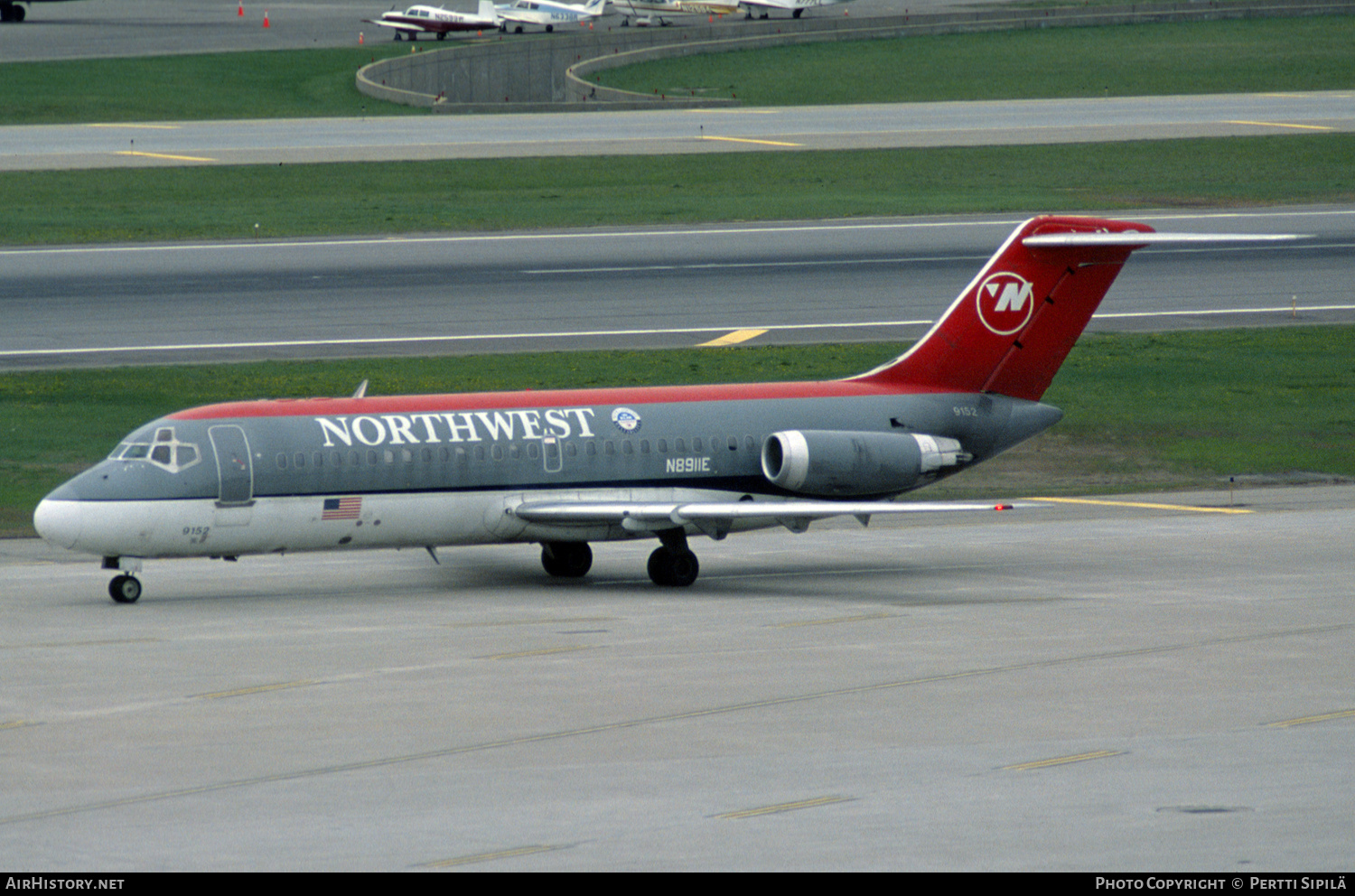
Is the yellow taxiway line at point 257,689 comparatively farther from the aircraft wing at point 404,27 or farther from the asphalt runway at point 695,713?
the aircraft wing at point 404,27

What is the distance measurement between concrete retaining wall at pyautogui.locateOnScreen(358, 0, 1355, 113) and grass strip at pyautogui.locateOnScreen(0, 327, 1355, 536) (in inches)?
1663

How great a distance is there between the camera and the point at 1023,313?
114 feet

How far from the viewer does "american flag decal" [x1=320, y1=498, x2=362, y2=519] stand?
30.1m

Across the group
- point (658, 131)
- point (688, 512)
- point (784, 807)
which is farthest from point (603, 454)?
point (658, 131)

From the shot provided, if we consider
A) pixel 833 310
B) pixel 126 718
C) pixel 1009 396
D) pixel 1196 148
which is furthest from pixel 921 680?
pixel 1196 148

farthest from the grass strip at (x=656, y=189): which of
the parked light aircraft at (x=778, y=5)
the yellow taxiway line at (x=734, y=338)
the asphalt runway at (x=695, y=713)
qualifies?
the parked light aircraft at (x=778, y=5)

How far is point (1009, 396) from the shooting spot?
35.0m

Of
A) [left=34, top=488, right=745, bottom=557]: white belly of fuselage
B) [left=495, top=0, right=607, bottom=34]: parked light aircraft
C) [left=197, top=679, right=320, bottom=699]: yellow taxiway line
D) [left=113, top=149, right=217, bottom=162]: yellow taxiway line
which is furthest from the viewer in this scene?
[left=495, top=0, right=607, bottom=34]: parked light aircraft

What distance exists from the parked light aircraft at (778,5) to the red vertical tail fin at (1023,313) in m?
86.0

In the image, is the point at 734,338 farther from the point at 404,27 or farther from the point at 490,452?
the point at 404,27

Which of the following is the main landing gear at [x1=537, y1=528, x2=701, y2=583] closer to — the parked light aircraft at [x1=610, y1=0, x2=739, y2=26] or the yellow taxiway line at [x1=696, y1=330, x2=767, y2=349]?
the yellow taxiway line at [x1=696, y1=330, x2=767, y2=349]

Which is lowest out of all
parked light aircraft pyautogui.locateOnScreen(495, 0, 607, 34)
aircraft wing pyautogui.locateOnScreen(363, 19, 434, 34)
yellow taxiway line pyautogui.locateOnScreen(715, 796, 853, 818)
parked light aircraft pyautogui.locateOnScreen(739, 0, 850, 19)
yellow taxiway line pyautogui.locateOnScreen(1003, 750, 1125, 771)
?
yellow taxiway line pyautogui.locateOnScreen(1003, 750, 1125, 771)

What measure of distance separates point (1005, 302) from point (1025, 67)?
230ft

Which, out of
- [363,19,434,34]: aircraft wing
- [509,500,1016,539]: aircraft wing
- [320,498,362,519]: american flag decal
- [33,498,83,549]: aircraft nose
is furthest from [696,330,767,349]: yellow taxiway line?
[363,19,434,34]: aircraft wing
